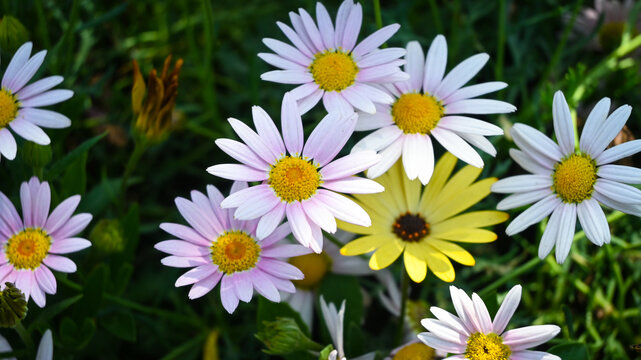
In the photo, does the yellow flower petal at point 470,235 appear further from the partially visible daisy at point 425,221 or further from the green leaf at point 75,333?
the green leaf at point 75,333

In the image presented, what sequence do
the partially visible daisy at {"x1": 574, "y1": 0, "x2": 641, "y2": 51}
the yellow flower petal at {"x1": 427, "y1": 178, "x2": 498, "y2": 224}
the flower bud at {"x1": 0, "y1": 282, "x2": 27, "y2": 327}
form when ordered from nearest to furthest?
the flower bud at {"x1": 0, "y1": 282, "x2": 27, "y2": 327}
the yellow flower petal at {"x1": 427, "y1": 178, "x2": 498, "y2": 224}
the partially visible daisy at {"x1": 574, "y1": 0, "x2": 641, "y2": 51}

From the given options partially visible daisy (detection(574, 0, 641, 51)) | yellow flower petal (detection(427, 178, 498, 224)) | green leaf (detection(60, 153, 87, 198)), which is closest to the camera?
yellow flower petal (detection(427, 178, 498, 224))

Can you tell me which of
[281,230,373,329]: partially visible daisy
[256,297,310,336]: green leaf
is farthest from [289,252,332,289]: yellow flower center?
[256,297,310,336]: green leaf

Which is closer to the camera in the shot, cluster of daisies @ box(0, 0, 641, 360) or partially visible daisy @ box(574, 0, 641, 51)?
cluster of daisies @ box(0, 0, 641, 360)

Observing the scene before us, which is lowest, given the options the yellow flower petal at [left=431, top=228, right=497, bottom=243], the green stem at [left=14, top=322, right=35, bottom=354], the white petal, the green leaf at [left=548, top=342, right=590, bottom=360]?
the green stem at [left=14, top=322, right=35, bottom=354]

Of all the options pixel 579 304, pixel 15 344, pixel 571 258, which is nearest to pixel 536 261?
pixel 571 258

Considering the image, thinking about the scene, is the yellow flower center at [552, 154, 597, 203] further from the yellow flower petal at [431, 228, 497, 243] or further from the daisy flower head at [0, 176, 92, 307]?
the daisy flower head at [0, 176, 92, 307]
